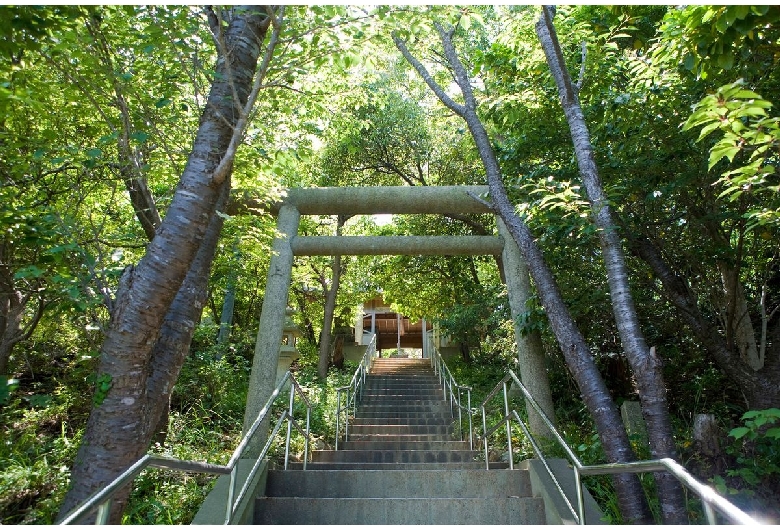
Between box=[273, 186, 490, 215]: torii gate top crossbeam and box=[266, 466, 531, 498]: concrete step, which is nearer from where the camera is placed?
box=[266, 466, 531, 498]: concrete step

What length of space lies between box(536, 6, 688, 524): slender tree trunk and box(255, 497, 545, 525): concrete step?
1223mm

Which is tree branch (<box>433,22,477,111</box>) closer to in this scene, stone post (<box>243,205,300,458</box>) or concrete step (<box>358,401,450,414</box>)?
stone post (<box>243,205,300,458</box>)

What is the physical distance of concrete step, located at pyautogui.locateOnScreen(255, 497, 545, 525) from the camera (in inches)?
162

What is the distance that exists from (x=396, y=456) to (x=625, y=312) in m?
3.42

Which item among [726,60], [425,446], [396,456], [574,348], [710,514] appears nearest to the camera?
[710,514]

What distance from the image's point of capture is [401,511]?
416 centimetres

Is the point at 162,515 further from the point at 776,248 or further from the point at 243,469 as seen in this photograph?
the point at 776,248

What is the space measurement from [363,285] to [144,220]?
9.95 m

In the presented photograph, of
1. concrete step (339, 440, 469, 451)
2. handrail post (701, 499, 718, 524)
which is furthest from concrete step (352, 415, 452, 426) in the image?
handrail post (701, 499, 718, 524)

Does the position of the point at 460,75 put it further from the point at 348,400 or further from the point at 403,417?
the point at 403,417

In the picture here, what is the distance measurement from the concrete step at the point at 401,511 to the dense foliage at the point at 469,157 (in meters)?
0.68

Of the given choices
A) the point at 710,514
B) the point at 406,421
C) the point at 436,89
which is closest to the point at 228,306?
the point at 406,421

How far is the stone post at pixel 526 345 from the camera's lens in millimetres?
6410

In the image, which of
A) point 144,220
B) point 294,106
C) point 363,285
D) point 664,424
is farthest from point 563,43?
point 363,285
